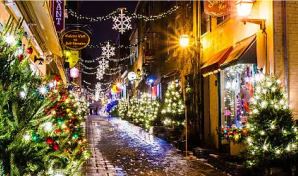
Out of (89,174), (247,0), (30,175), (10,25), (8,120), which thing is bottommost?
(89,174)

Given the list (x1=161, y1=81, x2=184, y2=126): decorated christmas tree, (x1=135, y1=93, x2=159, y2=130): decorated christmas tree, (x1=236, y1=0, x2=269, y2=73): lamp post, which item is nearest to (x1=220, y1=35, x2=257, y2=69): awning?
(x1=236, y1=0, x2=269, y2=73): lamp post

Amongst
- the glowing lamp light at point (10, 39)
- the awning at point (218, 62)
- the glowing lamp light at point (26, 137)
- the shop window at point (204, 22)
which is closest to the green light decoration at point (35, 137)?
the glowing lamp light at point (26, 137)

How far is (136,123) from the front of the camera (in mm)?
39844

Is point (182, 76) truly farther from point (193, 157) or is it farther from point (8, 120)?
point (8, 120)

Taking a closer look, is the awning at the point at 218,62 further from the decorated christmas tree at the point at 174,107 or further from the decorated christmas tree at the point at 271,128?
the decorated christmas tree at the point at 174,107

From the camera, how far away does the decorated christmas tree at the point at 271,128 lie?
35.3 feet

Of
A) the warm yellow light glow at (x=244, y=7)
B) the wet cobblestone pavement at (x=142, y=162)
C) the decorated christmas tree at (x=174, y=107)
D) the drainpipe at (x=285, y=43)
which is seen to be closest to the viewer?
the drainpipe at (x=285, y=43)

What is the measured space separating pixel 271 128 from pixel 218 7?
5.36 metres

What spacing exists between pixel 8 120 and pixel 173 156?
41.7 feet

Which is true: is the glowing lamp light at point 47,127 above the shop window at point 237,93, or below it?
below

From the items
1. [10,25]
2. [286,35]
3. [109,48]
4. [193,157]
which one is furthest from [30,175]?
[109,48]

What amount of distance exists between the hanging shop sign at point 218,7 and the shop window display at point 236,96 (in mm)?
1936

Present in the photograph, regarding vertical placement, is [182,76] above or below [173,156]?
above

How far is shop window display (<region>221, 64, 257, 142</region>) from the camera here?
45.6 ft
